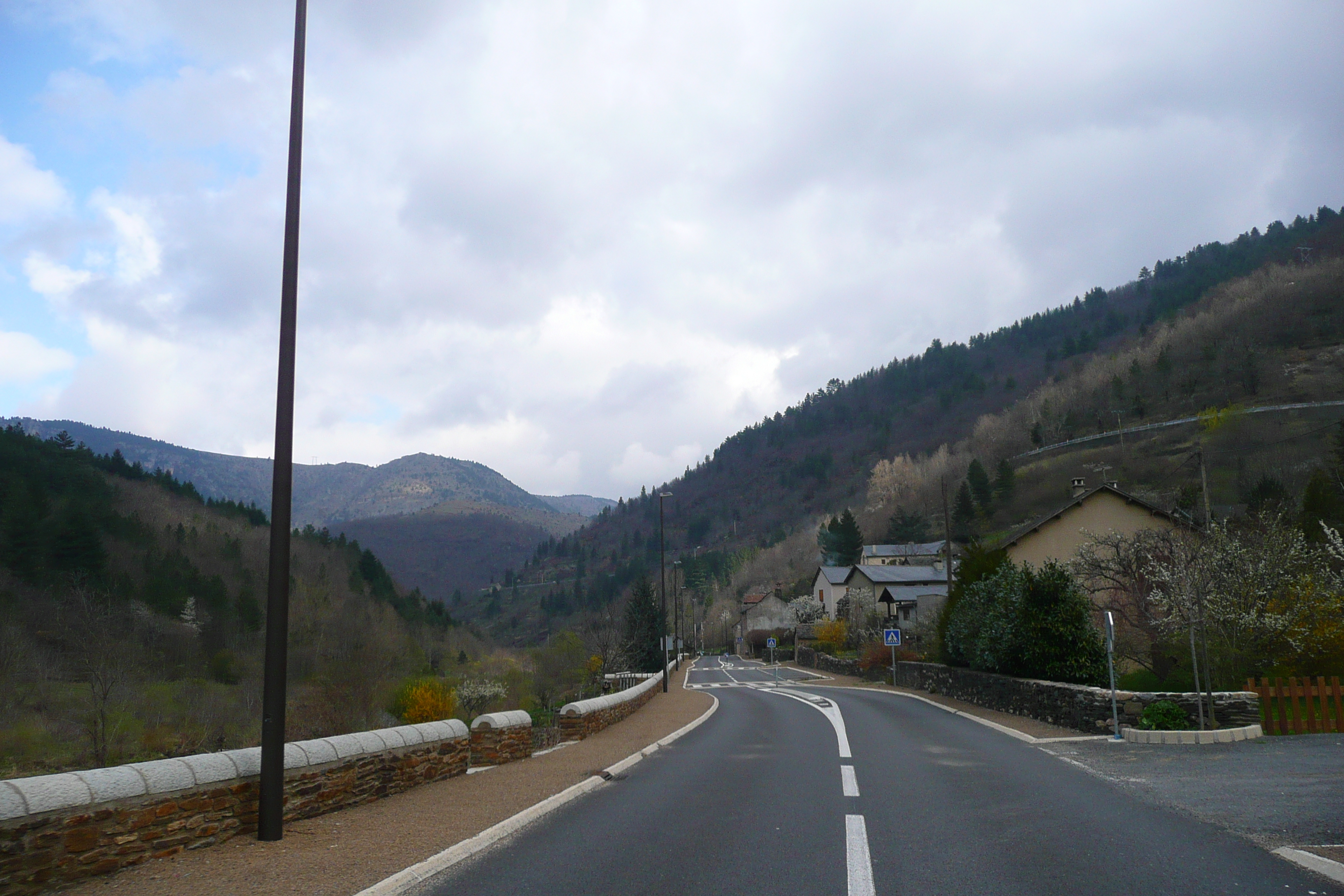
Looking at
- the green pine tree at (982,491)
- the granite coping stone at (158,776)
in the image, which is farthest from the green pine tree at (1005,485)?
the granite coping stone at (158,776)

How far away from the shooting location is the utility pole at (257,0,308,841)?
759 cm

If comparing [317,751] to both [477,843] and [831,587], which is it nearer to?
[477,843]

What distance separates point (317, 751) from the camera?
28.9 ft

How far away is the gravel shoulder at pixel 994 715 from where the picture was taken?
59.5 feet

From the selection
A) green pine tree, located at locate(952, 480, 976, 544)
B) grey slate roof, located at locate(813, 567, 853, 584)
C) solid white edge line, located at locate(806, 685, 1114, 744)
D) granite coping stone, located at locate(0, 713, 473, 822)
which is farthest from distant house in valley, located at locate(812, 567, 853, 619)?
granite coping stone, located at locate(0, 713, 473, 822)

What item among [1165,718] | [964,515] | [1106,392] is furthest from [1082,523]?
[1106,392]

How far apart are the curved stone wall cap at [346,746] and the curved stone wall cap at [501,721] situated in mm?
3840

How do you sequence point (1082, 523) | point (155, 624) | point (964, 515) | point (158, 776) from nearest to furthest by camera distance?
point (158, 776)
point (1082, 523)
point (155, 624)
point (964, 515)

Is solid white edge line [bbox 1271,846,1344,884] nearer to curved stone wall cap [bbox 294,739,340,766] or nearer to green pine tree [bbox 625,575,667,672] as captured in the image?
curved stone wall cap [bbox 294,739,340,766]

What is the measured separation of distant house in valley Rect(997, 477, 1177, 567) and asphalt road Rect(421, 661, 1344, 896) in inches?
1236

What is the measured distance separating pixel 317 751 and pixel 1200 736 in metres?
14.4

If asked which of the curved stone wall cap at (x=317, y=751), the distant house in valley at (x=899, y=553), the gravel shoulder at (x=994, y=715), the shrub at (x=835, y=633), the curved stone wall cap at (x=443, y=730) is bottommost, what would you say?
the shrub at (x=835, y=633)

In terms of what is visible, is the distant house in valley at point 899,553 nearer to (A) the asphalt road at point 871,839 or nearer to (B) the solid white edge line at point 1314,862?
(A) the asphalt road at point 871,839

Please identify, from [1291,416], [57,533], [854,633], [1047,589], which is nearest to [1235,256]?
[1291,416]
